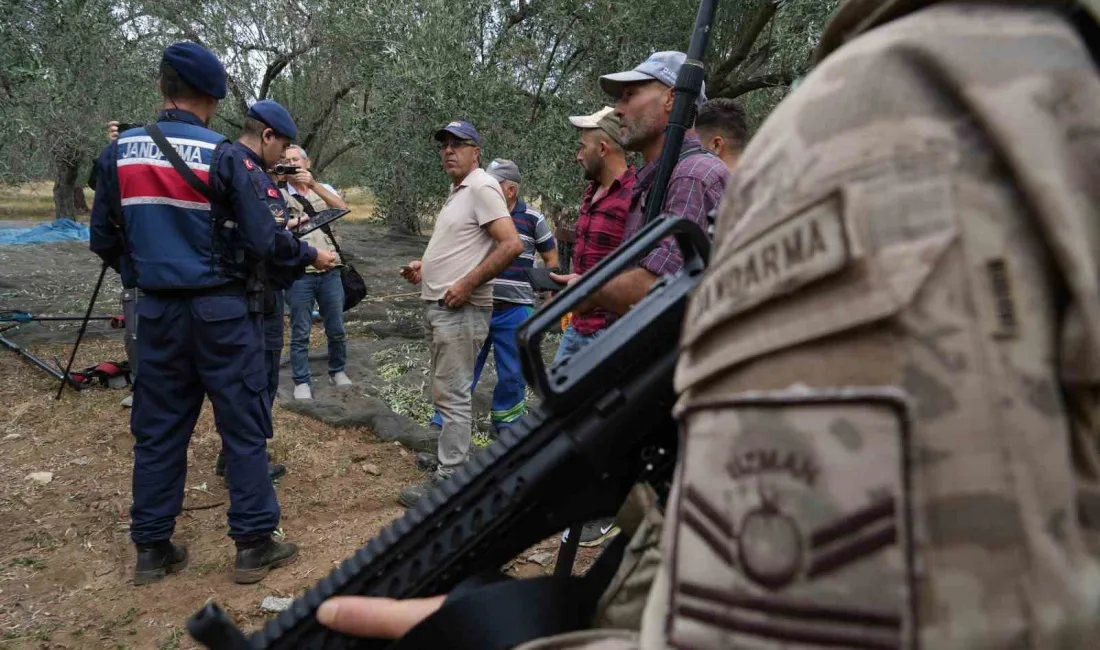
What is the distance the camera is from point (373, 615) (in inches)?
44.4

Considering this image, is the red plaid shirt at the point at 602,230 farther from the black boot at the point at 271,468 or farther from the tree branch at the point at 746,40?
the tree branch at the point at 746,40

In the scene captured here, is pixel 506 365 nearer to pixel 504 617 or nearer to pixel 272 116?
pixel 272 116

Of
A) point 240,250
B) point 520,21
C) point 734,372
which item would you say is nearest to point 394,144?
point 520,21

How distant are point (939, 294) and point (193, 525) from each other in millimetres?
4316

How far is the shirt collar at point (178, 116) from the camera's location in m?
3.25

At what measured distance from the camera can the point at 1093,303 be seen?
21.0 inches

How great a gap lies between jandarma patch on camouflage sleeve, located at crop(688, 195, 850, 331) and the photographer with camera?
530 centimetres

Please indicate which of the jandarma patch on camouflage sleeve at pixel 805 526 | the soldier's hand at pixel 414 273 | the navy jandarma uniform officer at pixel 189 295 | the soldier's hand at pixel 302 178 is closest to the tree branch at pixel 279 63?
the soldier's hand at pixel 302 178

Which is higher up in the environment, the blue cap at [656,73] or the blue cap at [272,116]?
the blue cap at [272,116]

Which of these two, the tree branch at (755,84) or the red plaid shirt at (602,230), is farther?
the tree branch at (755,84)

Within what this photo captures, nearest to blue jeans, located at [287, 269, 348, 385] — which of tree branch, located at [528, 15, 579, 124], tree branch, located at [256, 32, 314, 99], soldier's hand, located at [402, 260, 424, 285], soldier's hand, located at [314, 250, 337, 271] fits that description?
soldier's hand, located at [402, 260, 424, 285]

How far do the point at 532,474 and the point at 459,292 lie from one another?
3.11m

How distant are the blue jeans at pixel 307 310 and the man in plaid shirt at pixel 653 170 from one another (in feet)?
10.3

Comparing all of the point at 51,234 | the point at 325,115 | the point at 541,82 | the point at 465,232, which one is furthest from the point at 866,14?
the point at 51,234
